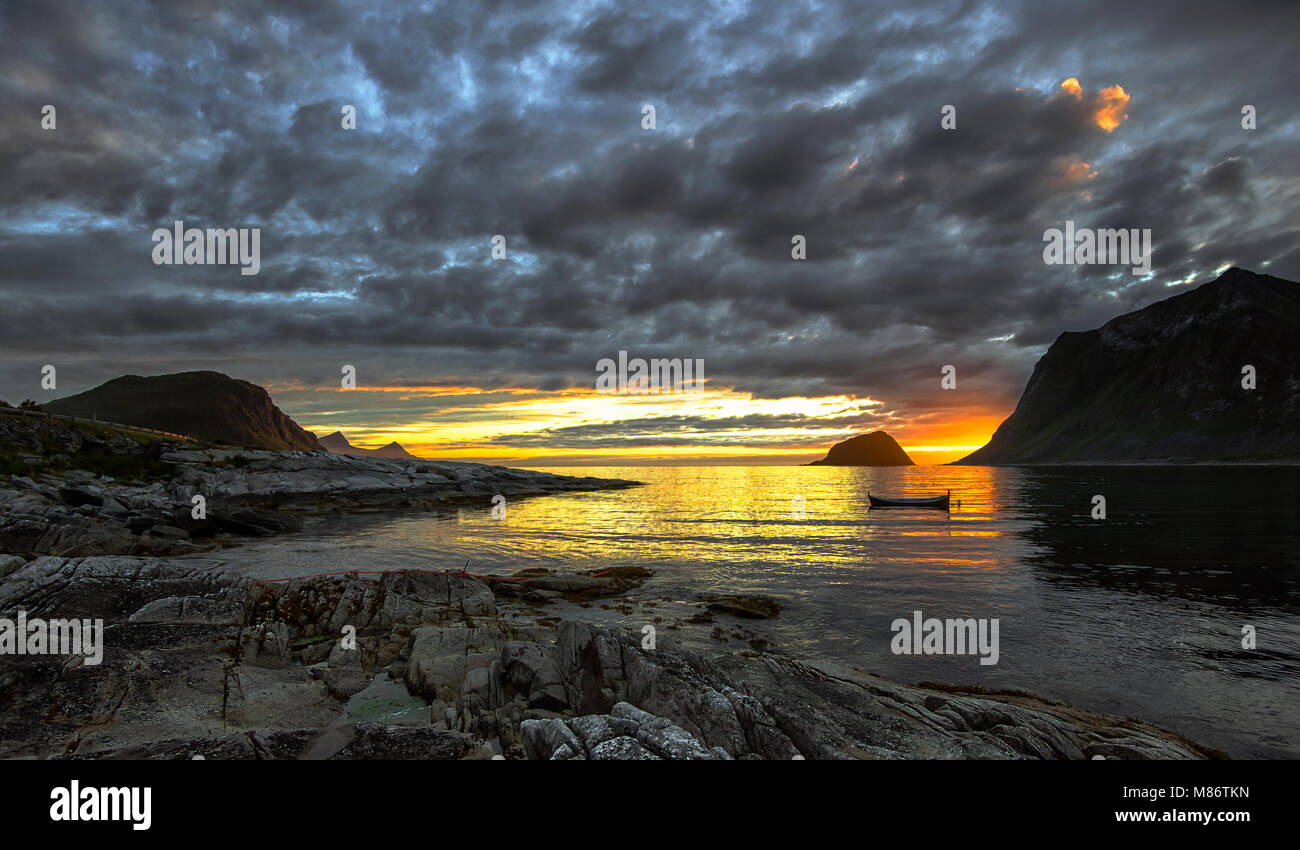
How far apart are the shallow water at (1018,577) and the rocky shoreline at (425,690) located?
7.87 feet

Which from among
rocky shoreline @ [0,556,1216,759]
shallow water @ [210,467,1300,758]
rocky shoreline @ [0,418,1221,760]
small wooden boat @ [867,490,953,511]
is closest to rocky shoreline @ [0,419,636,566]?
shallow water @ [210,467,1300,758]

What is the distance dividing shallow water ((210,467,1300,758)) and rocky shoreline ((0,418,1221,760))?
2399mm

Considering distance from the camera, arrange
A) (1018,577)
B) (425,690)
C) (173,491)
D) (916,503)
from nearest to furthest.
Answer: (425,690) → (1018,577) → (173,491) → (916,503)

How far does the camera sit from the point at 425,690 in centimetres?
1216

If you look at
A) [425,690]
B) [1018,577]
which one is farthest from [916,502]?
[425,690]

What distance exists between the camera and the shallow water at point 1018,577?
14.4 metres

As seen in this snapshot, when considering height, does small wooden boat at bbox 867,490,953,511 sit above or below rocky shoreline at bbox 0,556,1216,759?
below

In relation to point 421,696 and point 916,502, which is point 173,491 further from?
point 916,502

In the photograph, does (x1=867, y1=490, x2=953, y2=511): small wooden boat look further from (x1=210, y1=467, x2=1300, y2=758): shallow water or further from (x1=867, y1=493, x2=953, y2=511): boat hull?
(x1=210, y1=467, x2=1300, y2=758): shallow water

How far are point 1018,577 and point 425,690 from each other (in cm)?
2897

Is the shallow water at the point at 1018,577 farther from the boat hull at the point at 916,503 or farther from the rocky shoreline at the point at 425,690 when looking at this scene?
the boat hull at the point at 916,503

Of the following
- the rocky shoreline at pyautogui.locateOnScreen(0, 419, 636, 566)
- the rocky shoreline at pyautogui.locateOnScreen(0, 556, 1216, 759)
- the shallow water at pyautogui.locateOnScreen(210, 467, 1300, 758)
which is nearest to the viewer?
the rocky shoreline at pyautogui.locateOnScreen(0, 556, 1216, 759)

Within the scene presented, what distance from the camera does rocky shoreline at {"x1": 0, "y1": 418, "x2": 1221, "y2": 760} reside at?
25.6ft
